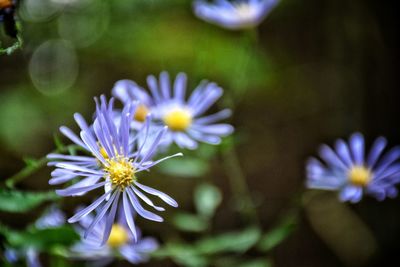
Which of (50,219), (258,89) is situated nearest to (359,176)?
Result: (50,219)

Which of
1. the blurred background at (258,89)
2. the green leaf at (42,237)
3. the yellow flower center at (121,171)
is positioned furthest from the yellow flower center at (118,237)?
the blurred background at (258,89)

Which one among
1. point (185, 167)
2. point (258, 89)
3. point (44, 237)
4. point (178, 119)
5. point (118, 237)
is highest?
point (258, 89)

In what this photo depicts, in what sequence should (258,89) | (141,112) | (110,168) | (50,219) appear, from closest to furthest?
(110,168), (50,219), (141,112), (258,89)

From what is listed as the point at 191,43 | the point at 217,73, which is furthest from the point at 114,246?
the point at 191,43

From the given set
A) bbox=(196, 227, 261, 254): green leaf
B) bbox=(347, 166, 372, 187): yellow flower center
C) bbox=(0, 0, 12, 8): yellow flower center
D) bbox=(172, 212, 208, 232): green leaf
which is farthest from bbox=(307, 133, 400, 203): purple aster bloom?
bbox=(0, 0, 12, 8): yellow flower center

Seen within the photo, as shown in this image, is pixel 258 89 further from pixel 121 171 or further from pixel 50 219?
pixel 121 171

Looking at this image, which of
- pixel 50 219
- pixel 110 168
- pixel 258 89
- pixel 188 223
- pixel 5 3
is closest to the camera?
pixel 5 3
